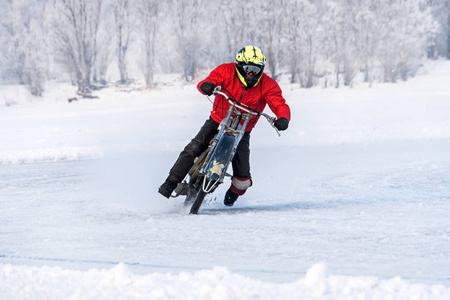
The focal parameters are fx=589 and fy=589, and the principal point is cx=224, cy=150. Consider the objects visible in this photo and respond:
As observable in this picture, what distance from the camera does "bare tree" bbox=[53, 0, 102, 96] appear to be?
35.3m

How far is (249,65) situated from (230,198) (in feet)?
5.39

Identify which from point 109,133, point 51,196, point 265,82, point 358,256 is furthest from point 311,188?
point 109,133

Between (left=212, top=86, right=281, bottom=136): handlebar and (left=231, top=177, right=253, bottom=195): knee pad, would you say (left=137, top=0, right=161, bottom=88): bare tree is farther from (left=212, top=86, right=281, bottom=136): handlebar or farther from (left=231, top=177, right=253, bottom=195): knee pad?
(left=212, top=86, right=281, bottom=136): handlebar

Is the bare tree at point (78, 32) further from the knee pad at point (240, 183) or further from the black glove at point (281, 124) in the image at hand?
the black glove at point (281, 124)

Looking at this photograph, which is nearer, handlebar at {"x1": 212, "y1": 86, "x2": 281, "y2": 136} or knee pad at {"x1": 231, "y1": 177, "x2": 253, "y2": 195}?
handlebar at {"x1": 212, "y1": 86, "x2": 281, "y2": 136}

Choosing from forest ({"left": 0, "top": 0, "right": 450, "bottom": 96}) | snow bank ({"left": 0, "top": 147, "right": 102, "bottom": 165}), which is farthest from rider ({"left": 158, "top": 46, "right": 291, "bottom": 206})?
forest ({"left": 0, "top": 0, "right": 450, "bottom": 96})

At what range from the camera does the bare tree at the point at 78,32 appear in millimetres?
35281

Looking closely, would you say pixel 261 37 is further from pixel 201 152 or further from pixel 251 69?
pixel 251 69

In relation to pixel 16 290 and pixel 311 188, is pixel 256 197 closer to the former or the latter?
pixel 311 188

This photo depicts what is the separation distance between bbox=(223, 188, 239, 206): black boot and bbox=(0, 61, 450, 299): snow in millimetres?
120

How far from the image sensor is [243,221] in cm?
521

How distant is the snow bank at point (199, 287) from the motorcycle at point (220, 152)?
2.27m

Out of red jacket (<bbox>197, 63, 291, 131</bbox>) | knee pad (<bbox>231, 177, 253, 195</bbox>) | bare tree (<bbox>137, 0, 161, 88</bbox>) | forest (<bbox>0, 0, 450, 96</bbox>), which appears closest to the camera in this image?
red jacket (<bbox>197, 63, 291, 131</bbox>)

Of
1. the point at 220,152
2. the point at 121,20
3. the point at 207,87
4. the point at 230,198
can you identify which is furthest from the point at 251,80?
the point at 121,20
